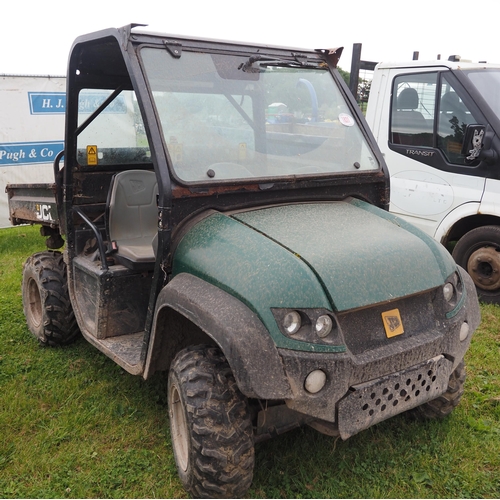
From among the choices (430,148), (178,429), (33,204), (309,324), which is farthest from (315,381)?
(430,148)

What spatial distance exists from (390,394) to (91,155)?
2.88 m

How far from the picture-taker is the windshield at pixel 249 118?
9.99ft

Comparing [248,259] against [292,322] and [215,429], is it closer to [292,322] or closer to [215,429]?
[292,322]

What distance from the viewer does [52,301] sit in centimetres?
429

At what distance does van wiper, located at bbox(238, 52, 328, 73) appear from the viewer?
3.33 metres

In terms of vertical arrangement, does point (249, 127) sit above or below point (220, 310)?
above

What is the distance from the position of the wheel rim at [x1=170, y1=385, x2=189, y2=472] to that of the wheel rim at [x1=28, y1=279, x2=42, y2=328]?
221 cm

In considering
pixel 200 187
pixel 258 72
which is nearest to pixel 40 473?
pixel 200 187

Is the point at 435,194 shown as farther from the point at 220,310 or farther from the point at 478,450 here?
the point at 220,310

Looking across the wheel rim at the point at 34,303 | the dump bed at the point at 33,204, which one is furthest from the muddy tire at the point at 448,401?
the wheel rim at the point at 34,303

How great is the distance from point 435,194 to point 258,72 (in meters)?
3.00

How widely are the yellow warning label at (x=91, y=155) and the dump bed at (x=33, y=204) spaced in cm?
33

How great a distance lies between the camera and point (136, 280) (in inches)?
144

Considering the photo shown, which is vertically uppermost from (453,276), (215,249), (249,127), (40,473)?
(249,127)
